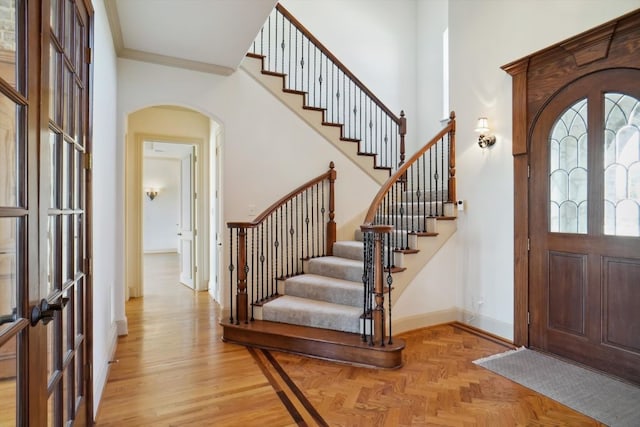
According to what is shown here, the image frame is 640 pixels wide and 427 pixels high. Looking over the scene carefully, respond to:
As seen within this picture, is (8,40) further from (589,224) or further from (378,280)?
(589,224)

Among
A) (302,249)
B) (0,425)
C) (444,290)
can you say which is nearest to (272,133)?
(302,249)

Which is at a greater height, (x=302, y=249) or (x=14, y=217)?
(x=14, y=217)

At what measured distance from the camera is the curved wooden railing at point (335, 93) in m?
5.33

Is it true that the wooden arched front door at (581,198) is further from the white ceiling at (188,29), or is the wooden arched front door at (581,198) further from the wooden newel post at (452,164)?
the white ceiling at (188,29)

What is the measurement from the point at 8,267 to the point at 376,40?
21.8 ft

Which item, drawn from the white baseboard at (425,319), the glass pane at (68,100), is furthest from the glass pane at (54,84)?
the white baseboard at (425,319)

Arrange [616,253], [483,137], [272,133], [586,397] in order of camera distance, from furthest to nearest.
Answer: [272,133], [483,137], [616,253], [586,397]

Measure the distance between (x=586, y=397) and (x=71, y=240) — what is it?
339 centimetres

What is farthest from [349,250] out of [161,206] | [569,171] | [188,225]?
[161,206]

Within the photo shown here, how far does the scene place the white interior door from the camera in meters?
6.08

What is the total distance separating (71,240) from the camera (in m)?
1.71

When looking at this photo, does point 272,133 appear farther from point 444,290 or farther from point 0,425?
point 0,425

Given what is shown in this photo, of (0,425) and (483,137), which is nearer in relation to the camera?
(0,425)

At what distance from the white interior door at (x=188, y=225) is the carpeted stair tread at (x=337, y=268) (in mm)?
2629
